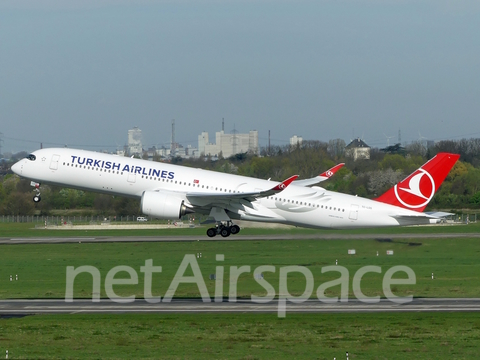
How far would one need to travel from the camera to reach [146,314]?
119ft

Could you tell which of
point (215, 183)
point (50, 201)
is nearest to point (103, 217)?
point (50, 201)

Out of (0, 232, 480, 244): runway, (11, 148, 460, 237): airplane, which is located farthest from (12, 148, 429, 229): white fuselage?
(0, 232, 480, 244): runway

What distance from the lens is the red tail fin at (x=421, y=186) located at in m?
A: 48.7

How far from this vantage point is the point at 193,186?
150 feet

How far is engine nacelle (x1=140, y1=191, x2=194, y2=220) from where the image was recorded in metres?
43.7

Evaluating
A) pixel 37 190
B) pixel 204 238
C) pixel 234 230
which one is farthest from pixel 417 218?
pixel 204 238

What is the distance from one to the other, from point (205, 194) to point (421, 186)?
14.5 meters

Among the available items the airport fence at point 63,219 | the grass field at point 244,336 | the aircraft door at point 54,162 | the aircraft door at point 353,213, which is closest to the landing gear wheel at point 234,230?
the aircraft door at point 353,213

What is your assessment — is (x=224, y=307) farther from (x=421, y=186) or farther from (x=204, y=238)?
(x=204, y=238)

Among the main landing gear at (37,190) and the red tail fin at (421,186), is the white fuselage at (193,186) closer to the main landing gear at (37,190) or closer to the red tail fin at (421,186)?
the main landing gear at (37,190)

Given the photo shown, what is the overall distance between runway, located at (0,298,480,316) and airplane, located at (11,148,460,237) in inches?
264

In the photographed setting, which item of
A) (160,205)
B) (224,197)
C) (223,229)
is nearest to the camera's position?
(160,205)

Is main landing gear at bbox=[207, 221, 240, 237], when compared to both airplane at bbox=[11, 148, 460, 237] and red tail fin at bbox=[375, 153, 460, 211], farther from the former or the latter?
red tail fin at bbox=[375, 153, 460, 211]

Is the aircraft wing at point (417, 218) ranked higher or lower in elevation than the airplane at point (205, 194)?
lower
